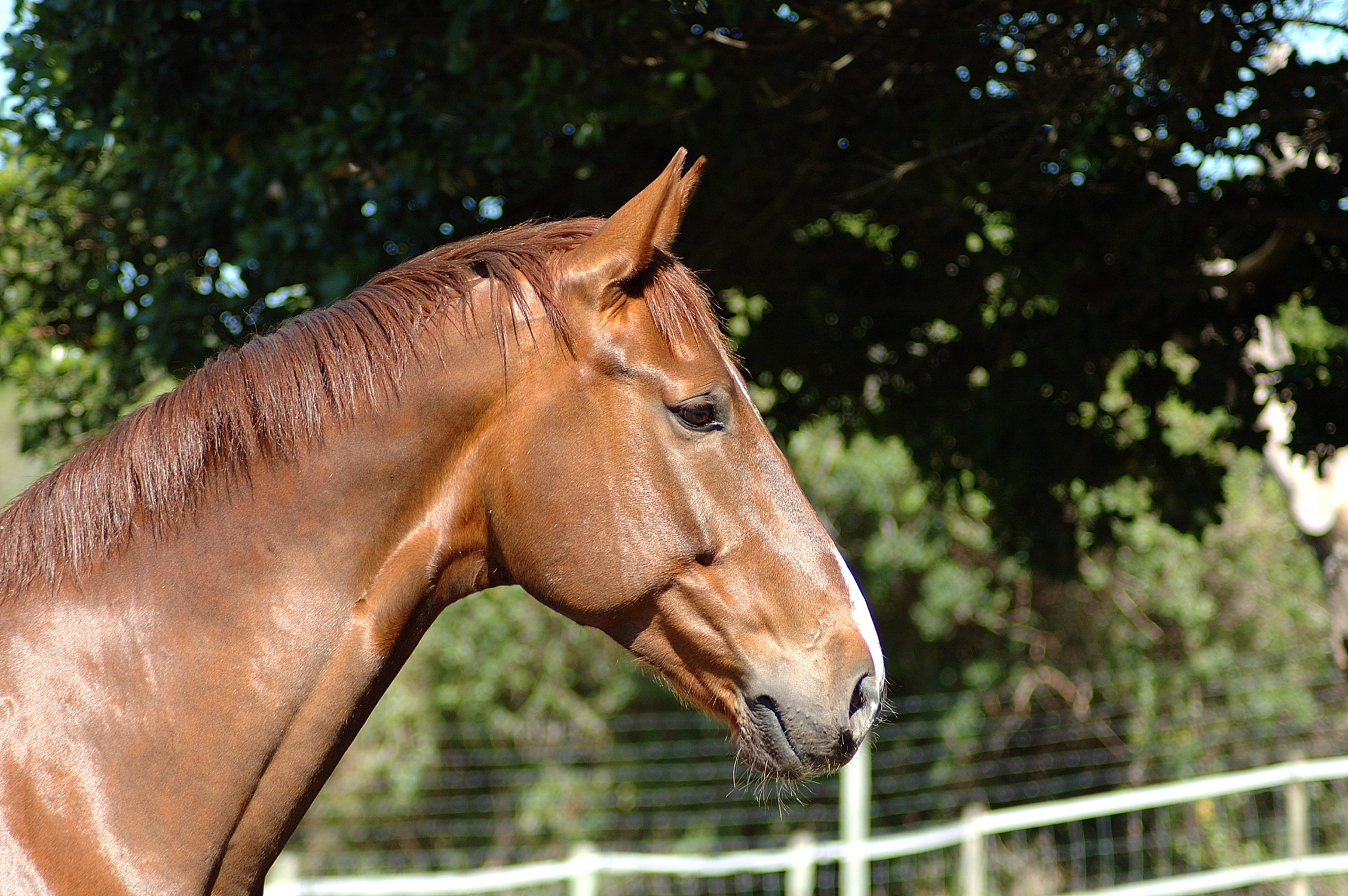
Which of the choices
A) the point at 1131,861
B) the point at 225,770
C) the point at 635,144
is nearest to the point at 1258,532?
the point at 1131,861

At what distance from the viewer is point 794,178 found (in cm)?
325

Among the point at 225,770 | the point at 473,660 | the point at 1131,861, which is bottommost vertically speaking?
the point at 1131,861

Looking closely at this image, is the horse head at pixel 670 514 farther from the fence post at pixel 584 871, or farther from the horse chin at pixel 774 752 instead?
the fence post at pixel 584 871

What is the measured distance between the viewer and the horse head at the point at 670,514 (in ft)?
5.25

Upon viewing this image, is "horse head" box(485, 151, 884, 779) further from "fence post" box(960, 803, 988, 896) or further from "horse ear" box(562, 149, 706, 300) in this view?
"fence post" box(960, 803, 988, 896)

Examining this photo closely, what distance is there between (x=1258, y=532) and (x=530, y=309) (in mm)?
11443

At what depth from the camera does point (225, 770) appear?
1.51m

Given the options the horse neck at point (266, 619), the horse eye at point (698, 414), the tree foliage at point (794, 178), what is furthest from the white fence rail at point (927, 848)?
the horse eye at point (698, 414)

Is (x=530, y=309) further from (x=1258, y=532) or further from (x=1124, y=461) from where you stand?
(x=1258, y=532)

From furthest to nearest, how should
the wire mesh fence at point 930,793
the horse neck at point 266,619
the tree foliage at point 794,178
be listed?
the wire mesh fence at point 930,793, the tree foliage at point 794,178, the horse neck at point 266,619

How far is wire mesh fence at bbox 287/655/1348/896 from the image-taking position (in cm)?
1034

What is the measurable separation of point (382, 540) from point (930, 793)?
10929 mm

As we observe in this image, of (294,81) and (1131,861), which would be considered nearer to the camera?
(294,81)

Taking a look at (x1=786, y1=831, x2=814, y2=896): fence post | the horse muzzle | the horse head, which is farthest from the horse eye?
(x1=786, y1=831, x2=814, y2=896): fence post
